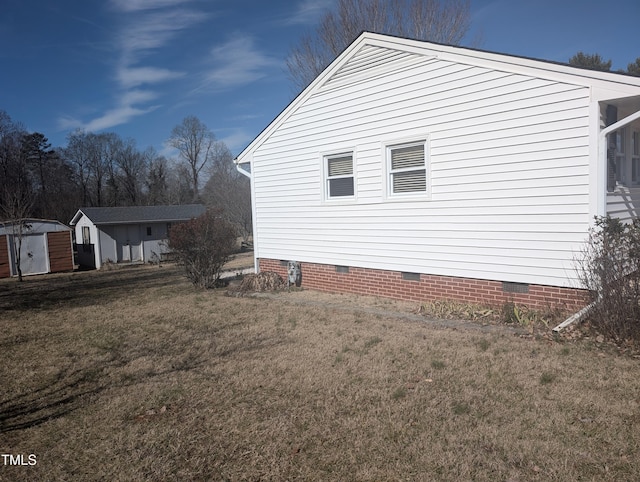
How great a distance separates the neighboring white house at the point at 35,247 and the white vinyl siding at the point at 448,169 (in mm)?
16817

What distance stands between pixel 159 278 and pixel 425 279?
11.7 meters

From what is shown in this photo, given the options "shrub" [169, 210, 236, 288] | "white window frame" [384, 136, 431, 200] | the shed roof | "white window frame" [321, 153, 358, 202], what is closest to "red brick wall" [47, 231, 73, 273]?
the shed roof

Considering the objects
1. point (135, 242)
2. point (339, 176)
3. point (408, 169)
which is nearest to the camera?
point (408, 169)

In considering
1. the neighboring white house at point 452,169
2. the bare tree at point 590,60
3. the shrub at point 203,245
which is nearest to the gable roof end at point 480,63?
the neighboring white house at point 452,169

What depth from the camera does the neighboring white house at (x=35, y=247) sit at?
21672 millimetres

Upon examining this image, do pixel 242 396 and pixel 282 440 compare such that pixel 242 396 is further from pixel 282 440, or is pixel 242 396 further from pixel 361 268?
pixel 361 268

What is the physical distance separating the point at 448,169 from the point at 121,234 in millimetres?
22145

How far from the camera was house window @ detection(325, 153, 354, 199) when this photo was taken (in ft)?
33.1

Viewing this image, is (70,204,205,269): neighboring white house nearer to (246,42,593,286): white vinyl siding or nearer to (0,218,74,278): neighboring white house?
(0,218,74,278): neighboring white house

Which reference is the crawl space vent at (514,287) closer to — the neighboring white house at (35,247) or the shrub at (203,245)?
the shrub at (203,245)

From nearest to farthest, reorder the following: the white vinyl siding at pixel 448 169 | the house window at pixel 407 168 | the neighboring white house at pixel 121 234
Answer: the white vinyl siding at pixel 448 169, the house window at pixel 407 168, the neighboring white house at pixel 121 234

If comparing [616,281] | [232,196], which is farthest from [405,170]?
[232,196]

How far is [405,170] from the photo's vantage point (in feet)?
29.3

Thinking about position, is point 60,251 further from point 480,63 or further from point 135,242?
point 480,63
